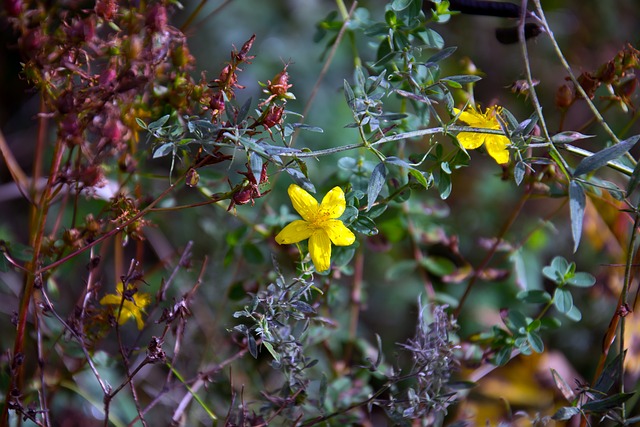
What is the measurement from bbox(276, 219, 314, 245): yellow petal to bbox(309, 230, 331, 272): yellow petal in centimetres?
1

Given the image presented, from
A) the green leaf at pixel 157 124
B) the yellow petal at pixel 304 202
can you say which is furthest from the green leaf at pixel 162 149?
the yellow petal at pixel 304 202

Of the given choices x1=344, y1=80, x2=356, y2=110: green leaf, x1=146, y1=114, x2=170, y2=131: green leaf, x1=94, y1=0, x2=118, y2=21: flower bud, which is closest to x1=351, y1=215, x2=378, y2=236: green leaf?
x1=344, y1=80, x2=356, y2=110: green leaf

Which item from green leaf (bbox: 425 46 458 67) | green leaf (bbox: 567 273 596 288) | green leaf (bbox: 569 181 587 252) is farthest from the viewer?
green leaf (bbox: 567 273 596 288)

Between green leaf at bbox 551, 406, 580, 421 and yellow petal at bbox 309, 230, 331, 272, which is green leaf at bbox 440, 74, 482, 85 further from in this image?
green leaf at bbox 551, 406, 580, 421

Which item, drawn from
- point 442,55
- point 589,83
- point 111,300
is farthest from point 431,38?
point 111,300

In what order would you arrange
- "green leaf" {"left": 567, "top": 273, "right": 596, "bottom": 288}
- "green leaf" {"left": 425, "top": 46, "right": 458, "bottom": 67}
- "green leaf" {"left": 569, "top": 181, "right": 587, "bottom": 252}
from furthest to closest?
"green leaf" {"left": 567, "top": 273, "right": 596, "bottom": 288} < "green leaf" {"left": 425, "top": 46, "right": 458, "bottom": 67} < "green leaf" {"left": 569, "top": 181, "right": 587, "bottom": 252}

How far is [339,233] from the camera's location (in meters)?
0.73

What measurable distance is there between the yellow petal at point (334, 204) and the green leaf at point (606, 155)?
0.25m

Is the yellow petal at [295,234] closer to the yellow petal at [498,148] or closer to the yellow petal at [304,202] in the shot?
the yellow petal at [304,202]

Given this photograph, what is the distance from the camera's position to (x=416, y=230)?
1.13 metres

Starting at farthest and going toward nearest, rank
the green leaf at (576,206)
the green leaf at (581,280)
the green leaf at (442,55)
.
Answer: the green leaf at (581,280), the green leaf at (442,55), the green leaf at (576,206)

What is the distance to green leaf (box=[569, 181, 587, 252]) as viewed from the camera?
642 millimetres

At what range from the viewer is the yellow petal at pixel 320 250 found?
2.41 ft

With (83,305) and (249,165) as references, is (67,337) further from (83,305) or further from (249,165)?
(249,165)
